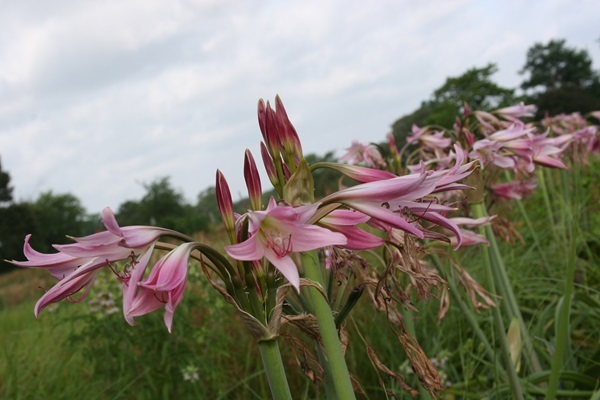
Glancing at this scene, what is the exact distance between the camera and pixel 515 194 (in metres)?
2.85

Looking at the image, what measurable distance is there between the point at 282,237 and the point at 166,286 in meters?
0.22

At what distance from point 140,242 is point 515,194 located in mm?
2359

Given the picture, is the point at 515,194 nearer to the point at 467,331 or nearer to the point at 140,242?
the point at 467,331

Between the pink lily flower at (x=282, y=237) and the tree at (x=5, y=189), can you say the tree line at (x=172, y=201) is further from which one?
the pink lily flower at (x=282, y=237)

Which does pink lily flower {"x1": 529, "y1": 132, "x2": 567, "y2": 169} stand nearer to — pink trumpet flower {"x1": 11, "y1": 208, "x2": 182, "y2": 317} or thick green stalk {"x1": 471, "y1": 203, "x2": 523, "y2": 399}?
thick green stalk {"x1": 471, "y1": 203, "x2": 523, "y2": 399}

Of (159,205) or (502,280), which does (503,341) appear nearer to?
(502,280)

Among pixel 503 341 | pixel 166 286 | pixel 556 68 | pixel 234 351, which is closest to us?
pixel 166 286

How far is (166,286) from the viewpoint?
926 mm

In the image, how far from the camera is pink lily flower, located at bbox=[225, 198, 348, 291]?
2.99 ft

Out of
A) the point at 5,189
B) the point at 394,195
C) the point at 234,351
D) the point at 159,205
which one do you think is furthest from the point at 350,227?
the point at 5,189

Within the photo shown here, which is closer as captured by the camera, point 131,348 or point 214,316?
point 131,348

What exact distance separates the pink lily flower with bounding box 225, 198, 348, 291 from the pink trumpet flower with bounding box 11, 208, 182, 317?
19 cm

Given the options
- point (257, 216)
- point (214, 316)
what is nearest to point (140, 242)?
point (257, 216)

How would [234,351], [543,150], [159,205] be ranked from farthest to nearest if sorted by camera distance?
1. [159,205]
2. [234,351]
3. [543,150]
